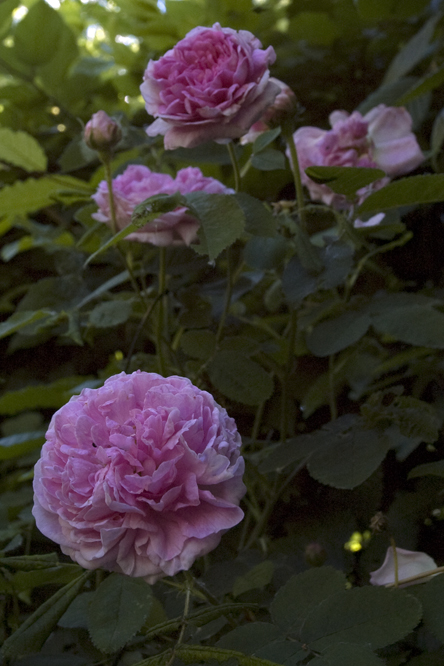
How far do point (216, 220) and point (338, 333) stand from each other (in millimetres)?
212

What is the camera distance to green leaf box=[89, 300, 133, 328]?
0.68 meters

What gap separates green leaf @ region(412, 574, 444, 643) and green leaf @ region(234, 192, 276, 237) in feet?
1.06

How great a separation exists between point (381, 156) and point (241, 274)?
228 millimetres

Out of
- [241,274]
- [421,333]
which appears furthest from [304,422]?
[421,333]

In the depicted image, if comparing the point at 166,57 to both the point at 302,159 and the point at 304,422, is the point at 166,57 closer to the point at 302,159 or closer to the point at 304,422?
the point at 302,159

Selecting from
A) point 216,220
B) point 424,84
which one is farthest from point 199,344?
point 424,84

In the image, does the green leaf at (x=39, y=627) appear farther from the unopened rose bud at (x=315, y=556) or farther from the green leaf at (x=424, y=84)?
the green leaf at (x=424, y=84)

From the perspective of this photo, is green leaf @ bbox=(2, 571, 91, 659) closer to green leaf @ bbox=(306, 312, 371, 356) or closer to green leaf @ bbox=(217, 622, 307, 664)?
green leaf @ bbox=(217, 622, 307, 664)

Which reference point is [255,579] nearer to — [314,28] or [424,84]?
[424,84]

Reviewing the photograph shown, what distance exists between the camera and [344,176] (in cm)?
59

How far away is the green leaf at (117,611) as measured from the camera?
421 mm

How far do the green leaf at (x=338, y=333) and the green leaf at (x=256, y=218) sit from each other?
138mm

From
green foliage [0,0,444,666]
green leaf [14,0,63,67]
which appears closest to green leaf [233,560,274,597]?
green foliage [0,0,444,666]

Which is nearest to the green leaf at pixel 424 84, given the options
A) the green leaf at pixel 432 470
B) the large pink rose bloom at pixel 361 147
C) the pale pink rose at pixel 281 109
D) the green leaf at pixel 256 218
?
the large pink rose bloom at pixel 361 147
